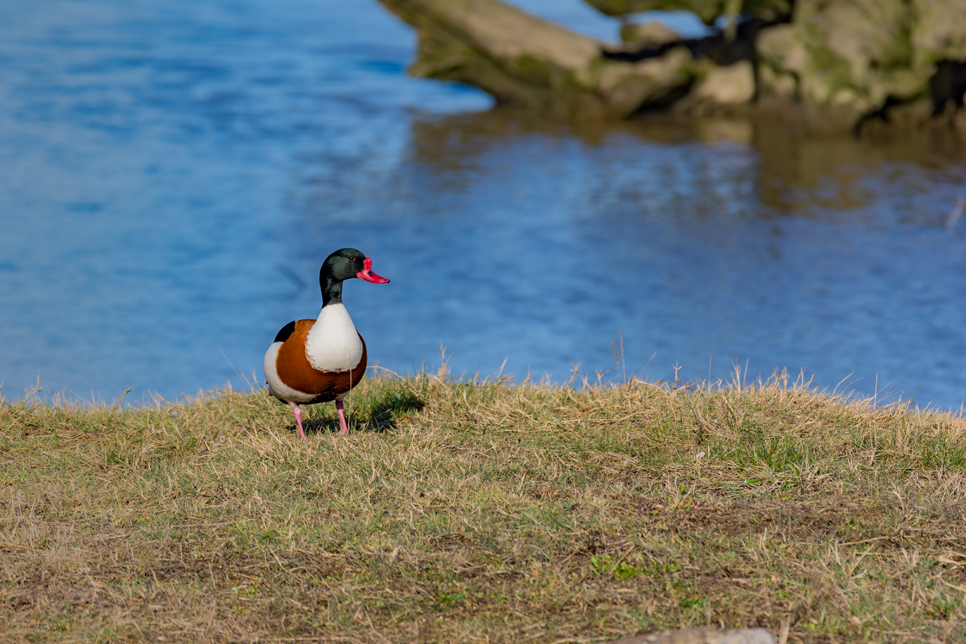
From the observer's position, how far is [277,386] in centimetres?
619

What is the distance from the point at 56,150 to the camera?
2852cm

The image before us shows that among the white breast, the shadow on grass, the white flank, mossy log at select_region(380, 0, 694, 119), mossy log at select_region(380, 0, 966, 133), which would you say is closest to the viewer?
the white breast

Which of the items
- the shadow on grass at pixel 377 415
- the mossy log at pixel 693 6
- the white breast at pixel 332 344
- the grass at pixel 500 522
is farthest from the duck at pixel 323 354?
the mossy log at pixel 693 6

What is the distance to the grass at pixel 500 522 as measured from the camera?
4.41m

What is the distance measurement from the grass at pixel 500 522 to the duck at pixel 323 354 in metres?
0.40

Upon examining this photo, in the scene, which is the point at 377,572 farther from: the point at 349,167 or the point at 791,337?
the point at 349,167

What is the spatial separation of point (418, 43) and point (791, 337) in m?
17.7

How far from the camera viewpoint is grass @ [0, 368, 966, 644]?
4410 mm

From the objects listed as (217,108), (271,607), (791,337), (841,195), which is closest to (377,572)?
(271,607)

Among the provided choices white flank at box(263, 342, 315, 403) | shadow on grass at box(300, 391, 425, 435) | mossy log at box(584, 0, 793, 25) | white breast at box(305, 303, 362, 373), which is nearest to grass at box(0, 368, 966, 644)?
shadow on grass at box(300, 391, 425, 435)

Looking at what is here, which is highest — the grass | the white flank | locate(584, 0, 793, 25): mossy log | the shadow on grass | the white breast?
locate(584, 0, 793, 25): mossy log

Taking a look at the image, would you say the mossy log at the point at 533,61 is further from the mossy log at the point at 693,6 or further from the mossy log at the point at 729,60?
the mossy log at the point at 693,6

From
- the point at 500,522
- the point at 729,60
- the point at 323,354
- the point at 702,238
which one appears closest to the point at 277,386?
the point at 323,354

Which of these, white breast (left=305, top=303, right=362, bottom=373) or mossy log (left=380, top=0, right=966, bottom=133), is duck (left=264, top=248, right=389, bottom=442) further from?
mossy log (left=380, top=0, right=966, bottom=133)
